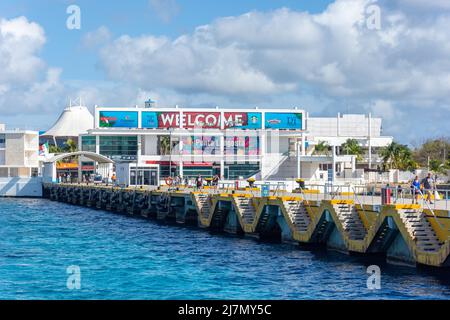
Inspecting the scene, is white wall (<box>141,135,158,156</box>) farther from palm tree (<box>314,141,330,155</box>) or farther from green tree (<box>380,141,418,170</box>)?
green tree (<box>380,141,418,170</box>)

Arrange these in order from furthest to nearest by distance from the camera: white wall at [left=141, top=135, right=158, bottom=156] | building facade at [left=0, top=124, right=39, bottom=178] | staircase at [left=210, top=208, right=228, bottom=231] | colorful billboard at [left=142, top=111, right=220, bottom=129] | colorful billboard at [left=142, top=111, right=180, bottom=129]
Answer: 1. building facade at [left=0, top=124, right=39, bottom=178]
2. colorful billboard at [left=142, top=111, right=220, bottom=129]
3. colorful billboard at [left=142, top=111, right=180, bottom=129]
4. white wall at [left=141, top=135, right=158, bottom=156]
5. staircase at [left=210, top=208, right=228, bottom=231]

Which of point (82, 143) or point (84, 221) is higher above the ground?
point (82, 143)

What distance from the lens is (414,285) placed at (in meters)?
31.3

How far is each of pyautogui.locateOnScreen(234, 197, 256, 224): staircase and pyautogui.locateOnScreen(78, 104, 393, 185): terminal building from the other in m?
64.3

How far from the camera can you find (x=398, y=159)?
129250mm

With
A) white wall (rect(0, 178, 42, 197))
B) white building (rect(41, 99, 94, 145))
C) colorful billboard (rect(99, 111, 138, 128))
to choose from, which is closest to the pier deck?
colorful billboard (rect(99, 111, 138, 128))

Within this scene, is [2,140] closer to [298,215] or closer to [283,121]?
[283,121]

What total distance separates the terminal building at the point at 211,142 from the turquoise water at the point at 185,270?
64.8 metres

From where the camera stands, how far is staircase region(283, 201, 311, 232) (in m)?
46.0

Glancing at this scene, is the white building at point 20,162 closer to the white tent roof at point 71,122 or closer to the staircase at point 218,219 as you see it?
the white tent roof at point 71,122

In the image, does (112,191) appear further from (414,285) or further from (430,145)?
(430,145)

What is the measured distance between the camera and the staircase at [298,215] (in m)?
46.0

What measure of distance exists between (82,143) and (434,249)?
97473mm

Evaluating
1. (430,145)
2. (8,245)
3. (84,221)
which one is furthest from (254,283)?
(430,145)
